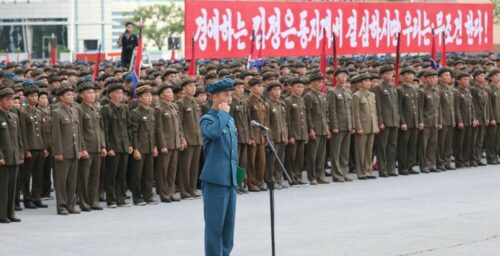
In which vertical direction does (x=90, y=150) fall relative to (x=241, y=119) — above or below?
below

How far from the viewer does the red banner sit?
2309 cm

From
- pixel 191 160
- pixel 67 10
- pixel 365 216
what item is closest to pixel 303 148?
pixel 191 160

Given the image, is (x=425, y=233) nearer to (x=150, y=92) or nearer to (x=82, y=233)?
(x=82, y=233)

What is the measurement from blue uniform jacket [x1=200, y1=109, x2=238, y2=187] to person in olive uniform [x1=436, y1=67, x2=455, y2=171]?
36.6ft

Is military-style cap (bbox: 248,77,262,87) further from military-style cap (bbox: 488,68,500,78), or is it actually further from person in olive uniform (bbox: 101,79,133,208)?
military-style cap (bbox: 488,68,500,78)

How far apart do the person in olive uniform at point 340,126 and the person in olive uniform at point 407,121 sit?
4.43ft

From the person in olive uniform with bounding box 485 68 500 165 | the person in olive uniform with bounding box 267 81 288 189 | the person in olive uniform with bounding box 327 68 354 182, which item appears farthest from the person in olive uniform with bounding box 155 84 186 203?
the person in olive uniform with bounding box 485 68 500 165

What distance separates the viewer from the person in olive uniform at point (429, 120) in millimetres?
21156

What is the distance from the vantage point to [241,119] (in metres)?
→ 18.2

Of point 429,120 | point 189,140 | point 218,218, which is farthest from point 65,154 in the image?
point 429,120

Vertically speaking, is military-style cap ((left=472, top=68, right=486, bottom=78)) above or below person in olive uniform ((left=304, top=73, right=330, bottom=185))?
above

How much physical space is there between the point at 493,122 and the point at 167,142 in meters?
7.63

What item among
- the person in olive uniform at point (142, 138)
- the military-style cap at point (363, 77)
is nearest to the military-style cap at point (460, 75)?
the military-style cap at point (363, 77)

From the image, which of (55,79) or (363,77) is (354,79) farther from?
(55,79)
